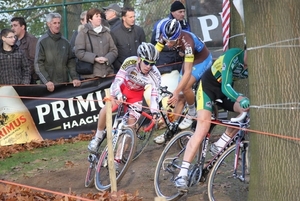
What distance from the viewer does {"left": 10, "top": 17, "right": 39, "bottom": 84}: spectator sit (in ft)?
47.9

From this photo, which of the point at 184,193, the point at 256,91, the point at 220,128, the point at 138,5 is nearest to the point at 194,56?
the point at 220,128

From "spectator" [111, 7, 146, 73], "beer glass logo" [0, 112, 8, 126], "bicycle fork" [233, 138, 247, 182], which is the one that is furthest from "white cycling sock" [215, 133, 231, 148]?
"beer glass logo" [0, 112, 8, 126]

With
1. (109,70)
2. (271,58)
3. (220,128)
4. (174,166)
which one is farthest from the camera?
(109,70)

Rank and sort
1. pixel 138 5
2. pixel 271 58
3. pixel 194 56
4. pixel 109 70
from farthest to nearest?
pixel 138 5
pixel 109 70
pixel 194 56
pixel 271 58

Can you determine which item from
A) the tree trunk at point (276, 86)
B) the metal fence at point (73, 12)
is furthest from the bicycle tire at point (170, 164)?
the metal fence at point (73, 12)

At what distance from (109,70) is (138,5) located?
3182mm

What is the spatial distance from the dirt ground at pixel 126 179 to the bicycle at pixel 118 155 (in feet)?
0.51

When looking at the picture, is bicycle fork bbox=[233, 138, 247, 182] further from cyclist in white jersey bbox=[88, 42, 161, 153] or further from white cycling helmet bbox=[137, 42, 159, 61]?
white cycling helmet bbox=[137, 42, 159, 61]

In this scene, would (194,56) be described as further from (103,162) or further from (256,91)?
(256,91)

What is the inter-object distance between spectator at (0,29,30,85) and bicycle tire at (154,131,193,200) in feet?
18.5

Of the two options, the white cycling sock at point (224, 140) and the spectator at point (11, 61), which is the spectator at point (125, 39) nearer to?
the spectator at point (11, 61)

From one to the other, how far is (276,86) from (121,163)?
141 inches

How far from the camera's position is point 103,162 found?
955cm

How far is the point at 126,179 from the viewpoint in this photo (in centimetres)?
993
